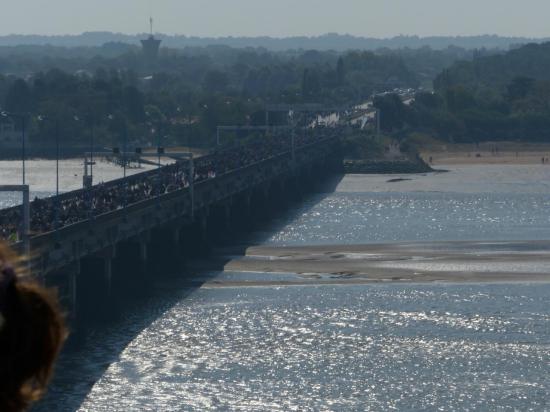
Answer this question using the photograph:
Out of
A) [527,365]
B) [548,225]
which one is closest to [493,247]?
[548,225]

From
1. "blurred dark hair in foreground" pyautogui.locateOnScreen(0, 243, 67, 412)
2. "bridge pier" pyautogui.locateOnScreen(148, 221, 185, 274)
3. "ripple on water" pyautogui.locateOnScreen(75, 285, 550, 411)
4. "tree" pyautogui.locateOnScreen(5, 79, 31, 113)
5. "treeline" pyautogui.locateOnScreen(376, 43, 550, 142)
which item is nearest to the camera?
"blurred dark hair in foreground" pyautogui.locateOnScreen(0, 243, 67, 412)

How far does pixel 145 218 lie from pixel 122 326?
59.0 ft

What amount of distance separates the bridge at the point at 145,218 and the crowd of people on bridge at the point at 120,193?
67 millimetres

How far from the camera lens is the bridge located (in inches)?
1923

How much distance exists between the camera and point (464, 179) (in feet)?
424

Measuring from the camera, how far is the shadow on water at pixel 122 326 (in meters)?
34.4

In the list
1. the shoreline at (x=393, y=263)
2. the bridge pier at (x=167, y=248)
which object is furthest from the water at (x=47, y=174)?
the shoreline at (x=393, y=263)

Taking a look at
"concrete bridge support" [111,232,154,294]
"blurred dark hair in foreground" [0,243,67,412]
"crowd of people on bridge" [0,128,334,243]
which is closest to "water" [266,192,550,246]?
"crowd of people on bridge" [0,128,334,243]

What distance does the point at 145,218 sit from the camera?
63.4 m

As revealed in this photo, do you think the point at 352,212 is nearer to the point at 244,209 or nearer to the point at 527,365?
the point at 244,209

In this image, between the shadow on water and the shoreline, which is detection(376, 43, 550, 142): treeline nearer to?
the shadow on water

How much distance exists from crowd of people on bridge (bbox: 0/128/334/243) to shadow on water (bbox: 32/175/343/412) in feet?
11.4

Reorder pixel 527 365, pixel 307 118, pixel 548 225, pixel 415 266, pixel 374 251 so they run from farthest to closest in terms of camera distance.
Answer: pixel 307 118 < pixel 548 225 < pixel 374 251 < pixel 415 266 < pixel 527 365

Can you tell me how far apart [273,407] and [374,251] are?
37988mm
